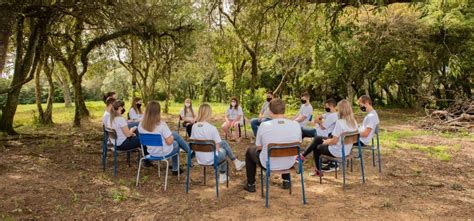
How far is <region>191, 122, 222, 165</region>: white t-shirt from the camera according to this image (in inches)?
192

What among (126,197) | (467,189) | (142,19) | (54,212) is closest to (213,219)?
(126,197)

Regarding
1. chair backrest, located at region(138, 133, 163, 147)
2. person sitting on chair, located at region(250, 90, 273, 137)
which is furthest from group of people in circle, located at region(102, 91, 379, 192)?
person sitting on chair, located at region(250, 90, 273, 137)

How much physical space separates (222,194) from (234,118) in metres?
4.69

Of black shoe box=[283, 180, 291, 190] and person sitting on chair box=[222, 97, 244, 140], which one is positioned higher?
person sitting on chair box=[222, 97, 244, 140]

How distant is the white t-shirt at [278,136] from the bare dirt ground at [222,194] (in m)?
0.56

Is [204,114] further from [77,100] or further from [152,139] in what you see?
[77,100]

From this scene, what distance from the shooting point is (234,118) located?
372 inches

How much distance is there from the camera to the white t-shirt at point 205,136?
4871 mm

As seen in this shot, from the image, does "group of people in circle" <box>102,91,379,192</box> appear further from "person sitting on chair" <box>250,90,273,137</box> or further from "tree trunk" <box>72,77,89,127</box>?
"tree trunk" <box>72,77,89,127</box>

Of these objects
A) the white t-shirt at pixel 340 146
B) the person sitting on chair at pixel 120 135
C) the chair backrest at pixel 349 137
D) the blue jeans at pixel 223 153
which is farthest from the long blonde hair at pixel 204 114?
the chair backrest at pixel 349 137

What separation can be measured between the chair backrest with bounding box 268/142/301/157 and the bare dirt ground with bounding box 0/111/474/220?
73 centimetres

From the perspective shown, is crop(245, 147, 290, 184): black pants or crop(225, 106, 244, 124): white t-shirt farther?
crop(225, 106, 244, 124): white t-shirt

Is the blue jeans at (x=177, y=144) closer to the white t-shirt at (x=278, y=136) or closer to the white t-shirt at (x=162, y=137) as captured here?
the white t-shirt at (x=162, y=137)

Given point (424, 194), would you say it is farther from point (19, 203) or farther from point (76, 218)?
point (19, 203)
